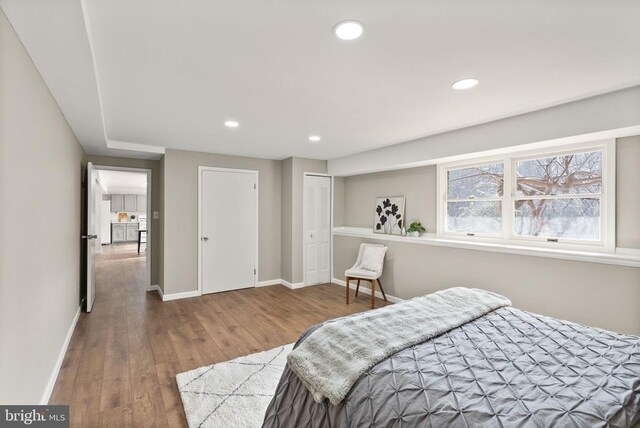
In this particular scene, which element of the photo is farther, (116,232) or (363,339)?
(116,232)

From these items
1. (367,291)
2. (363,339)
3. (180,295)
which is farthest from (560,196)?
(180,295)

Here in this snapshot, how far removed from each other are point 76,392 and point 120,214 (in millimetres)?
12117

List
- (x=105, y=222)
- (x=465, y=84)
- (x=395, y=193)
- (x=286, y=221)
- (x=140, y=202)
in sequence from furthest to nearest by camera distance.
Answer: (x=140, y=202), (x=105, y=222), (x=286, y=221), (x=395, y=193), (x=465, y=84)

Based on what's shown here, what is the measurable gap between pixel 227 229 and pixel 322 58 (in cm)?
369

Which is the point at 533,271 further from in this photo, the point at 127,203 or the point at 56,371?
the point at 127,203

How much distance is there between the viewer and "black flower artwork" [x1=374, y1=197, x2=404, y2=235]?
468 cm

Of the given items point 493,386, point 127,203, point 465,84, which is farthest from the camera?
point 127,203

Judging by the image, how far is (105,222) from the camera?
38.2ft

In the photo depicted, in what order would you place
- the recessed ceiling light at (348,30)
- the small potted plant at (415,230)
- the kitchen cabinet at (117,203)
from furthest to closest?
the kitchen cabinet at (117,203), the small potted plant at (415,230), the recessed ceiling light at (348,30)

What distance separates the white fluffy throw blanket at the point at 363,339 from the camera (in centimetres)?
144

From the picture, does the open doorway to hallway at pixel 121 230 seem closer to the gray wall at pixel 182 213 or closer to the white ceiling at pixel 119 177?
the white ceiling at pixel 119 177

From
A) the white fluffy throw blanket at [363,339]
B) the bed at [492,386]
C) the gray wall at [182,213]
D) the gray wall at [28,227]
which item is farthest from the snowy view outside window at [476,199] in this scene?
the gray wall at [28,227]

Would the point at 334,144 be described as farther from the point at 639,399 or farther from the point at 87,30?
the point at 639,399

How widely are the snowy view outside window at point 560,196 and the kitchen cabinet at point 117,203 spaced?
13.6 metres
